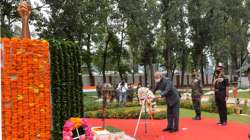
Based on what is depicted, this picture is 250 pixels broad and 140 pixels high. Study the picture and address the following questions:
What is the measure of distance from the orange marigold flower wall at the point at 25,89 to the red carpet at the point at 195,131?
123 inches

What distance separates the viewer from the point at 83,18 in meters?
32.0

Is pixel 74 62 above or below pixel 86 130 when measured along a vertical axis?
above

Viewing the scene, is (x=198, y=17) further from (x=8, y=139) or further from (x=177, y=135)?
(x=8, y=139)

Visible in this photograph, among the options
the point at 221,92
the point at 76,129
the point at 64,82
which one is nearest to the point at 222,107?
the point at 221,92

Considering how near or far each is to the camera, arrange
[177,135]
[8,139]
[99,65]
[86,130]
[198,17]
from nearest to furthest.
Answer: [86,130], [8,139], [177,135], [198,17], [99,65]

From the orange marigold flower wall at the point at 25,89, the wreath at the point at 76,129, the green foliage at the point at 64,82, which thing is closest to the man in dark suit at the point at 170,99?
the green foliage at the point at 64,82

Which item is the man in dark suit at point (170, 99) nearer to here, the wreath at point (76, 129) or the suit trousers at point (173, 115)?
the suit trousers at point (173, 115)

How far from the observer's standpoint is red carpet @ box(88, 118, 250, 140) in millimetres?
12023

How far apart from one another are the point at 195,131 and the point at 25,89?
5474 millimetres

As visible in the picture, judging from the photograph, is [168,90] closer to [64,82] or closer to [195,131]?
[195,131]

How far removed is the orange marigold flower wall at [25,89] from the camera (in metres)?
9.45

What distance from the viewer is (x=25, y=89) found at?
9672 millimetres

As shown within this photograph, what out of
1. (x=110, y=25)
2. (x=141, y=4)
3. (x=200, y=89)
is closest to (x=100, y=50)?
(x=110, y=25)

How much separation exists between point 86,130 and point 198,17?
132ft
